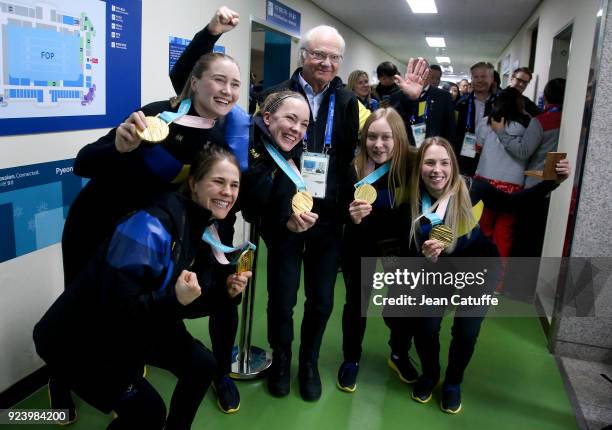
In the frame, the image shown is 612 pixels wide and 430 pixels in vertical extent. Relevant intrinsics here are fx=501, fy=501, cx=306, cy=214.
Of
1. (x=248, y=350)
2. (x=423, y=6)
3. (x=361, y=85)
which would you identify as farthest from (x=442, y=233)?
(x=423, y=6)

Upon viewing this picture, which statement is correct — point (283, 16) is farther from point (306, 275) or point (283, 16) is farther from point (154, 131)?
point (154, 131)

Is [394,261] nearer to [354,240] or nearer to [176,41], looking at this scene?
[354,240]

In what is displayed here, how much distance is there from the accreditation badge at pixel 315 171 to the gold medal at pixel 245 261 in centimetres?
47

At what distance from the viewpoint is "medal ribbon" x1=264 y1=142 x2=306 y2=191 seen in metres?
2.08

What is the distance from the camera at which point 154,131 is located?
1.54 meters

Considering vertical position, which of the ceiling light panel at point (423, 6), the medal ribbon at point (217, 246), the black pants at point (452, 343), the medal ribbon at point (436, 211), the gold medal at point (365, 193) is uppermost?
the ceiling light panel at point (423, 6)

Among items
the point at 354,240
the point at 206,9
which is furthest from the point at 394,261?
the point at 206,9

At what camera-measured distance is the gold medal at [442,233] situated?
219 cm

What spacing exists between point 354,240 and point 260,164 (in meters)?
0.62

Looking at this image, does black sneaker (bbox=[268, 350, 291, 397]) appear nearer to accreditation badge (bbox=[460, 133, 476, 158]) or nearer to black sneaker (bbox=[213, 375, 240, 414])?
black sneaker (bbox=[213, 375, 240, 414])

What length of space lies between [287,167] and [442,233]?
74cm

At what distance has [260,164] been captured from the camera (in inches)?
81.9

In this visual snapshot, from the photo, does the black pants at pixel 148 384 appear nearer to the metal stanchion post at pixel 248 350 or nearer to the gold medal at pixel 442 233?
the metal stanchion post at pixel 248 350

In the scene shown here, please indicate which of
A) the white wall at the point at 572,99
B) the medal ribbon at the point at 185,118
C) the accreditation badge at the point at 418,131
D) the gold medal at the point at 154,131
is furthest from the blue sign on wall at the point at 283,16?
the gold medal at the point at 154,131
